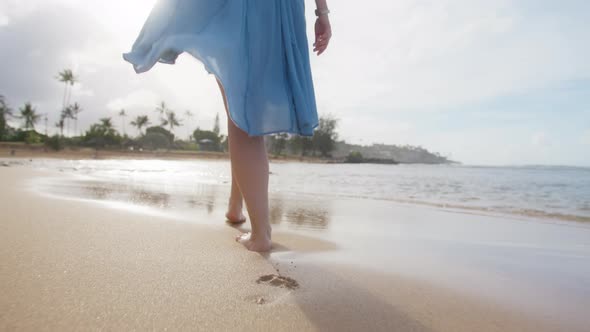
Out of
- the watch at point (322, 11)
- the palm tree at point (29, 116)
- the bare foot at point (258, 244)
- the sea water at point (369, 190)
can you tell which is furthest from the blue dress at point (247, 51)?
the palm tree at point (29, 116)

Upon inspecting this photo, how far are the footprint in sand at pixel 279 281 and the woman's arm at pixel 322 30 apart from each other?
117cm

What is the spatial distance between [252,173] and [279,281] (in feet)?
1.58

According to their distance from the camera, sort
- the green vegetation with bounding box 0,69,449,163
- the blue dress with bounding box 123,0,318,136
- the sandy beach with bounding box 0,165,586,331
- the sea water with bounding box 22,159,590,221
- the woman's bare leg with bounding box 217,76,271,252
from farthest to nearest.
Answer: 1. the green vegetation with bounding box 0,69,449,163
2. the sea water with bounding box 22,159,590,221
3. the woman's bare leg with bounding box 217,76,271,252
4. the blue dress with bounding box 123,0,318,136
5. the sandy beach with bounding box 0,165,586,331

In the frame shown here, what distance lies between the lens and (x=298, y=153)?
72.9 meters

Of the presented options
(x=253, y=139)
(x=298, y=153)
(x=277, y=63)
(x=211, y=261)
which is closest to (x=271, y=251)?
(x=211, y=261)

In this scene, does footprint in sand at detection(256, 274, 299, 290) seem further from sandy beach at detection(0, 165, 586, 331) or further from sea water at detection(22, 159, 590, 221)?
sea water at detection(22, 159, 590, 221)

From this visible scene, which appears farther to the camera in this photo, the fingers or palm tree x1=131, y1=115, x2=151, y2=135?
palm tree x1=131, y1=115, x2=151, y2=135

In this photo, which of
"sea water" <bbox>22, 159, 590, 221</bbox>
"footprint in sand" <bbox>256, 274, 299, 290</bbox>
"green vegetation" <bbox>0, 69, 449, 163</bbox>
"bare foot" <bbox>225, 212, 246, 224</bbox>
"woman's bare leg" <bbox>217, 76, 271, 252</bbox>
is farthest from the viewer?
"green vegetation" <bbox>0, 69, 449, 163</bbox>

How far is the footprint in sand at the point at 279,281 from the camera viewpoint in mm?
1120

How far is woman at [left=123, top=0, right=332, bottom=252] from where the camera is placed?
1.38m

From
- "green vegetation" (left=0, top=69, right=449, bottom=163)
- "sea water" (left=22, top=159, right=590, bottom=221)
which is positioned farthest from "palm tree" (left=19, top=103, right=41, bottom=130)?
"sea water" (left=22, top=159, right=590, bottom=221)

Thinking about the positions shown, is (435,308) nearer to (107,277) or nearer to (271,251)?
(271,251)

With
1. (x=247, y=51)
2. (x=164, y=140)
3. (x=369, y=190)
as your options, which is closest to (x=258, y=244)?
(x=247, y=51)

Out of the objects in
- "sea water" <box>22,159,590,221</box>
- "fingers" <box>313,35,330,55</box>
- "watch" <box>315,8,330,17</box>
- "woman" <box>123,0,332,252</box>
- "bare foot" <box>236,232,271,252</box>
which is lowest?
"sea water" <box>22,159,590,221</box>
